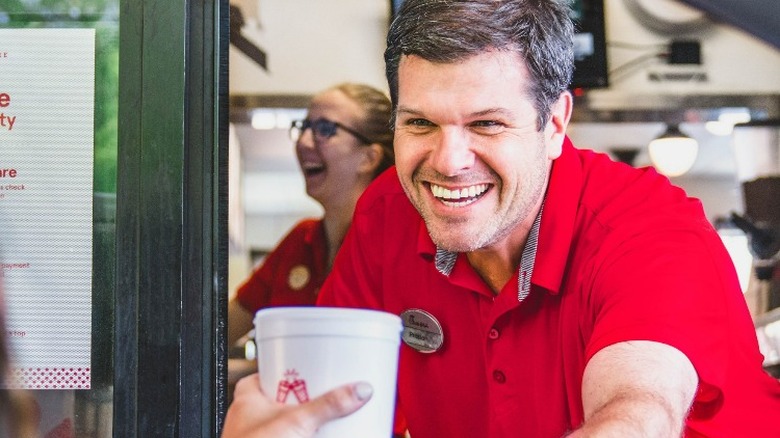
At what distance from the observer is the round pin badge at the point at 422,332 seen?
6.13ft

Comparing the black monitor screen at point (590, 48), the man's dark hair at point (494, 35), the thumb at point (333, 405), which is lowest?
the thumb at point (333, 405)

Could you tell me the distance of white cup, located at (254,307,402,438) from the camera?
1.03m

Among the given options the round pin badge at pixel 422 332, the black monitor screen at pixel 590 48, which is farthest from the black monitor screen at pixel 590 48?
the round pin badge at pixel 422 332

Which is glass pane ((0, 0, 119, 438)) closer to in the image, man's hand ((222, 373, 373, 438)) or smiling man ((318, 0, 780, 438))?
smiling man ((318, 0, 780, 438))

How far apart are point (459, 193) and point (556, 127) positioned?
290mm

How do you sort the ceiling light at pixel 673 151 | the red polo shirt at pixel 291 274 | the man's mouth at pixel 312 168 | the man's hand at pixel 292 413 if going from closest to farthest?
the man's hand at pixel 292 413, the red polo shirt at pixel 291 274, the man's mouth at pixel 312 168, the ceiling light at pixel 673 151

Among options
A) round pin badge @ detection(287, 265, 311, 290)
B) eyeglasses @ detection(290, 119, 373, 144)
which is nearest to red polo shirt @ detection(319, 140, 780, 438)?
eyeglasses @ detection(290, 119, 373, 144)

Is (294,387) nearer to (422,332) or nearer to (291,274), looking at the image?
(422,332)

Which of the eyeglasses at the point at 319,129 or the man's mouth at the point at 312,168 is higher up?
the eyeglasses at the point at 319,129

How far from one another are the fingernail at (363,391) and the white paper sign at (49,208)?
1171mm

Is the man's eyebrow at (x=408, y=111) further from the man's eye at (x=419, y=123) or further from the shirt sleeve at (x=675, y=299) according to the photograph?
the shirt sleeve at (x=675, y=299)

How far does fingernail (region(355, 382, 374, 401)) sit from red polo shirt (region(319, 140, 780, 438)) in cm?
55

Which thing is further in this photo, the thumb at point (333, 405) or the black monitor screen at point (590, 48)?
the black monitor screen at point (590, 48)

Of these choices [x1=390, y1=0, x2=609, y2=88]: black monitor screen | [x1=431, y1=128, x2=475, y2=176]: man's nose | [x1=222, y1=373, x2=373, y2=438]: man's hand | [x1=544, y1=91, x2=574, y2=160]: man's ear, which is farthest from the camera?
[x1=390, y1=0, x2=609, y2=88]: black monitor screen
